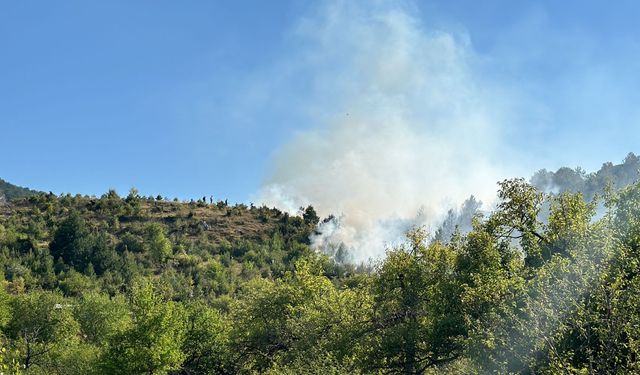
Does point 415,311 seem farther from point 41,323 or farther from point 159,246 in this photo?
point 159,246


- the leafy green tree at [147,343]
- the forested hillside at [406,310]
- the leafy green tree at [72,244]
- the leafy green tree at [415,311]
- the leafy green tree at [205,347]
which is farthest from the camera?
the leafy green tree at [72,244]

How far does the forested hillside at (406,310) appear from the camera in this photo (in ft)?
76.7

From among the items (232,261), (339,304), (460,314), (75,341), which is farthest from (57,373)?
(232,261)

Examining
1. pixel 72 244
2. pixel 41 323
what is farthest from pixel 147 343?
pixel 72 244

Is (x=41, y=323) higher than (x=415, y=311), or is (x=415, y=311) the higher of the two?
(x=415, y=311)

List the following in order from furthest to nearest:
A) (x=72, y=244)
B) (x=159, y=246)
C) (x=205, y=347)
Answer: (x=159, y=246)
(x=72, y=244)
(x=205, y=347)

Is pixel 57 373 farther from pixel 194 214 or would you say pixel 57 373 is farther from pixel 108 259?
pixel 194 214

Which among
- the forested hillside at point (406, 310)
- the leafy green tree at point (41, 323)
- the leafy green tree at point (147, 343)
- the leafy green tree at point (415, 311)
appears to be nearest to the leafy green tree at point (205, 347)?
the forested hillside at point (406, 310)

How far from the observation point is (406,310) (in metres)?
40.1

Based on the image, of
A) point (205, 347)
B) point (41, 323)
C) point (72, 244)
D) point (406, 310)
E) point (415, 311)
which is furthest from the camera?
point (72, 244)

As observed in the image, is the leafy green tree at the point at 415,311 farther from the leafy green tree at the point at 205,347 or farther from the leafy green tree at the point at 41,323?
the leafy green tree at the point at 41,323

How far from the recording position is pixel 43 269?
96.4 metres

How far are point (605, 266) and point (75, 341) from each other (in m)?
59.8

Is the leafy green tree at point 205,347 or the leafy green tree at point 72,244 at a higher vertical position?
the leafy green tree at point 72,244
